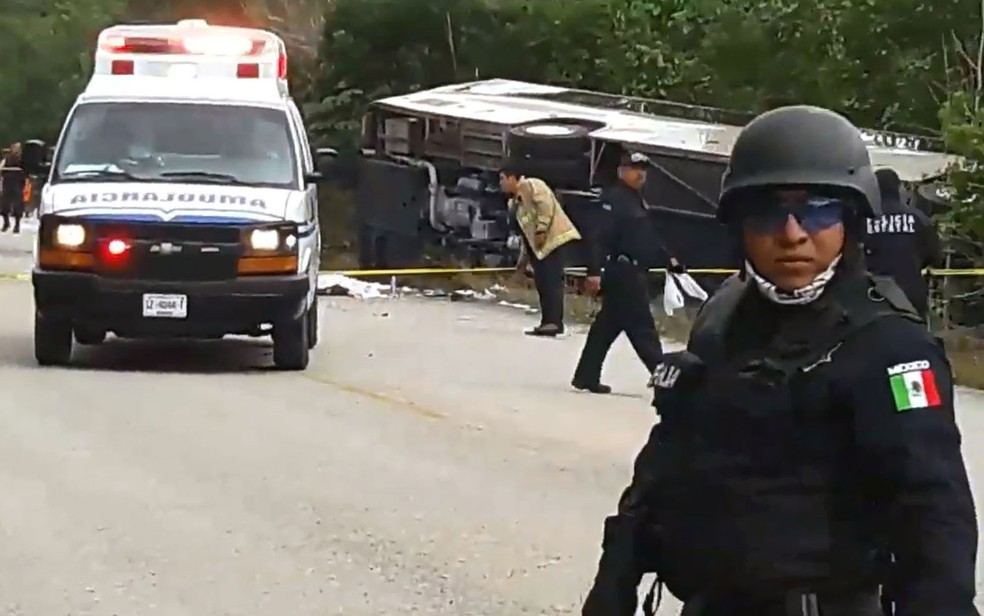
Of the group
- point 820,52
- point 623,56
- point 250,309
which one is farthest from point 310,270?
point 623,56

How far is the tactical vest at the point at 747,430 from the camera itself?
323 centimetres

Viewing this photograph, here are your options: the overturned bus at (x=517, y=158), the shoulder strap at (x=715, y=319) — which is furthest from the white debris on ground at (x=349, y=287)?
the shoulder strap at (x=715, y=319)

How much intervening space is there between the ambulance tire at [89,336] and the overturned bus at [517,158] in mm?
9326

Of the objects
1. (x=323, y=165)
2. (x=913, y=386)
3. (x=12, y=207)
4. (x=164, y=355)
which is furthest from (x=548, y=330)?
(x=12, y=207)

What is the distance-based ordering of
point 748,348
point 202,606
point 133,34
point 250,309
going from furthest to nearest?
point 133,34
point 250,309
point 202,606
point 748,348

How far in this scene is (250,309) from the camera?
560 inches

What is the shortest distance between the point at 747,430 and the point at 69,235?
37.3 feet

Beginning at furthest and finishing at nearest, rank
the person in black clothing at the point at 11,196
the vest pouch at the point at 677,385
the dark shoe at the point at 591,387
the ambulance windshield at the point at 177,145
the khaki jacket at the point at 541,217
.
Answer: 1. the person in black clothing at the point at 11,196
2. the khaki jacket at the point at 541,217
3. the ambulance windshield at the point at 177,145
4. the dark shoe at the point at 591,387
5. the vest pouch at the point at 677,385

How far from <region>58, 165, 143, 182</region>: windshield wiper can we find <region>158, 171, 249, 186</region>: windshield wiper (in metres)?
0.18

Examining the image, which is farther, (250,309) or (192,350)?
(192,350)

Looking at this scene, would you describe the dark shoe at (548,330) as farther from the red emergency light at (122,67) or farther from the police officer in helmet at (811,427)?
the police officer in helmet at (811,427)

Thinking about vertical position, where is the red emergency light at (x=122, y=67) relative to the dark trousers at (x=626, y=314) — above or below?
above

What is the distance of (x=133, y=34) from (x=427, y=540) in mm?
8145

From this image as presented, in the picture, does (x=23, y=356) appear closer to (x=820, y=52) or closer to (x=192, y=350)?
(x=192, y=350)
